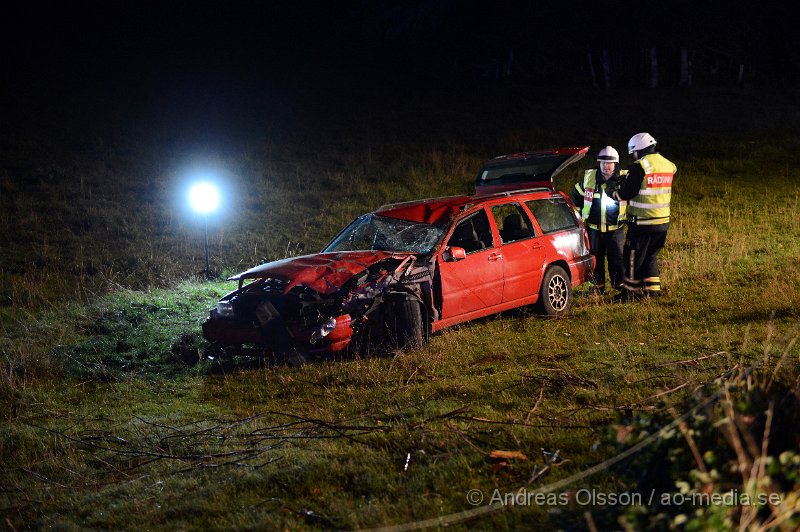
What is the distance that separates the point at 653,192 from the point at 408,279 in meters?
3.97

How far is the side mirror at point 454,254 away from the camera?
30.0ft

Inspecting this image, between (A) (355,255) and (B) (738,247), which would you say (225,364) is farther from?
(B) (738,247)

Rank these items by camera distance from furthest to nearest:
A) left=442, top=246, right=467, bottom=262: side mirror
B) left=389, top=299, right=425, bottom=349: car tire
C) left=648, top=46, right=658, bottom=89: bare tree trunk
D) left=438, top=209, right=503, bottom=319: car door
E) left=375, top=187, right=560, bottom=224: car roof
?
left=648, top=46, right=658, bottom=89: bare tree trunk, left=375, top=187, right=560, bottom=224: car roof, left=438, top=209, right=503, bottom=319: car door, left=442, top=246, right=467, bottom=262: side mirror, left=389, top=299, right=425, bottom=349: car tire

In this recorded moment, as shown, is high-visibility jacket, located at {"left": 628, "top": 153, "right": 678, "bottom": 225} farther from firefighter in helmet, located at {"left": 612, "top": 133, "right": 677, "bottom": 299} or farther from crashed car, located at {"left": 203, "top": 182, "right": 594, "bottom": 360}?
crashed car, located at {"left": 203, "top": 182, "right": 594, "bottom": 360}

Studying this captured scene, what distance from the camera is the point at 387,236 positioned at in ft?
32.8

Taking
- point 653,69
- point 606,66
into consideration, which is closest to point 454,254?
point 653,69

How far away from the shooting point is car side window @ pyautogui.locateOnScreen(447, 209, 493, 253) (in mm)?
10055

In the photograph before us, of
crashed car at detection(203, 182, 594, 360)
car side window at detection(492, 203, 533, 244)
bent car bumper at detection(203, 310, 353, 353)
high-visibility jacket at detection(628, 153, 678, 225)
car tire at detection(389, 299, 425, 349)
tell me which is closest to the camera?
bent car bumper at detection(203, 310, 353, 353)

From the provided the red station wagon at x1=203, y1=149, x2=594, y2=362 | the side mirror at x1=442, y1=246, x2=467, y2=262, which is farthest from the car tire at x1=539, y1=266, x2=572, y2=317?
the side mirror at x1=442, y1=246, x2=467, y2=262

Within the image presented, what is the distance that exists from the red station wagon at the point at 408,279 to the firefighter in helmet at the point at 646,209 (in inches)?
27.6

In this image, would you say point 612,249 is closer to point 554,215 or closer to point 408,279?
point 554,215

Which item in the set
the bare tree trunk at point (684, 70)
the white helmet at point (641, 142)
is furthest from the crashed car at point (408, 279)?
the bare tree trunk at point (684, 70)

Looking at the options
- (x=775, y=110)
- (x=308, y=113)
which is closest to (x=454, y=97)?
(x=308, y=113)

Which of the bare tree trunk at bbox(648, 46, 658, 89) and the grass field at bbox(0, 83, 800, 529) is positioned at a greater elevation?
the bare tree trunk at bbox(648, 46, 658, 89)
